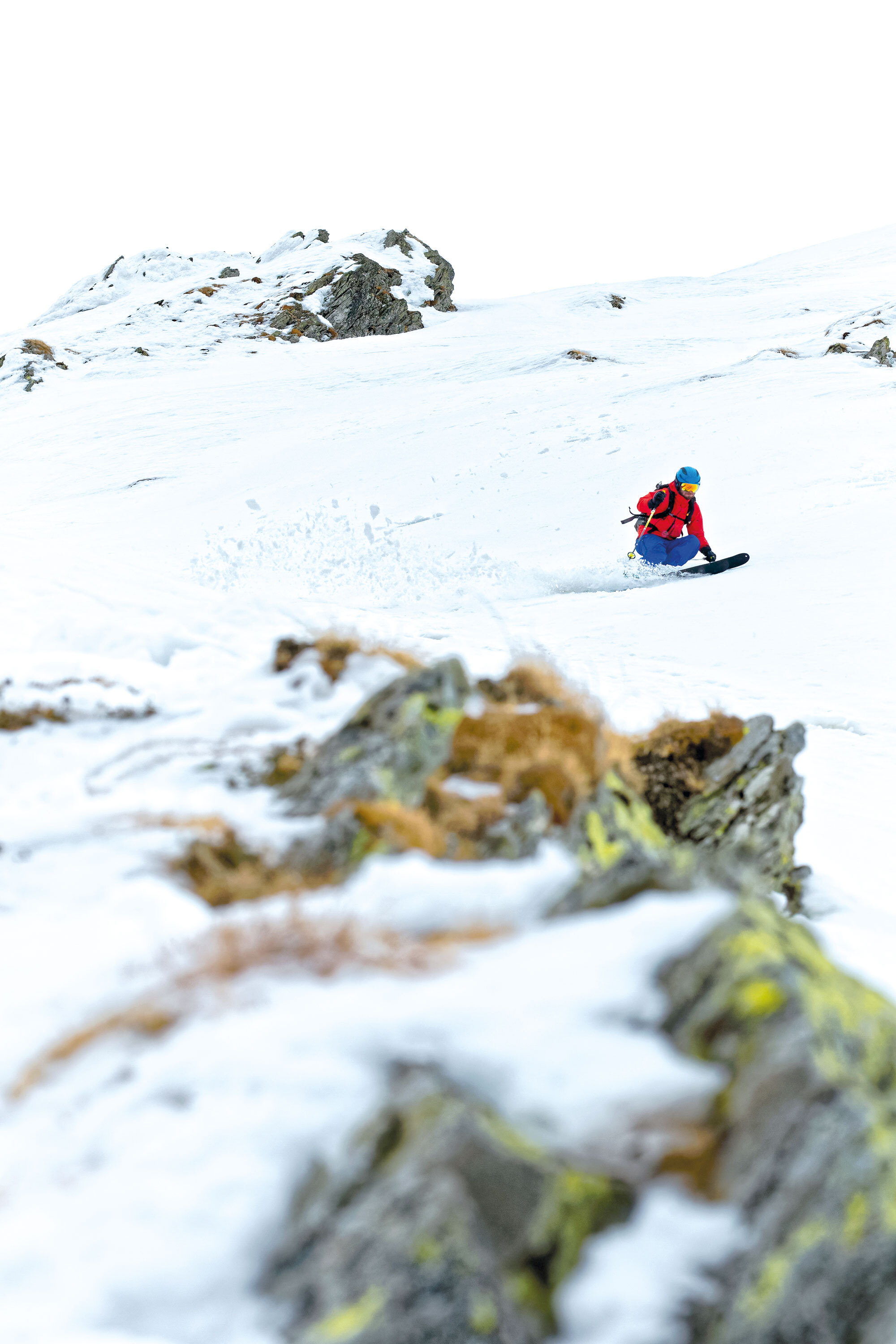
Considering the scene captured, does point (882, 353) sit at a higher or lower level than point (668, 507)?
higher

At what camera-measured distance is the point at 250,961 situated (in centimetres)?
215

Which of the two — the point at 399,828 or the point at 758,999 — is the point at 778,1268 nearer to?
the point at 758,999

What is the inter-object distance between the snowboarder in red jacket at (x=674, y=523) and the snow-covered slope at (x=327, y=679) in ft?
1.79

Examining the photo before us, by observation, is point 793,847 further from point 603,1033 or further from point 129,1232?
point 129,1232

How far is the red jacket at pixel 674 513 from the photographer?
11.9m

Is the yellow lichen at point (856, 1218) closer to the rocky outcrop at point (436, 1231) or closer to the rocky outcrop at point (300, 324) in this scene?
the rocky outcrop at point (436, 1231)

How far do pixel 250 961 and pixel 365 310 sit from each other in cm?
4304

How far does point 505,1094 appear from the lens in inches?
72.0

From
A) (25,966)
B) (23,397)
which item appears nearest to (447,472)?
(25,966)

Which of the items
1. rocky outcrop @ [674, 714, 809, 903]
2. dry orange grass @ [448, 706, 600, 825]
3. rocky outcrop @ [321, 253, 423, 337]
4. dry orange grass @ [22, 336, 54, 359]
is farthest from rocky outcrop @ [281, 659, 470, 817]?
rocky outcrop @ [321, 253, 423, 337]

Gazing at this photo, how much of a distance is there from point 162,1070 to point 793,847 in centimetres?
404

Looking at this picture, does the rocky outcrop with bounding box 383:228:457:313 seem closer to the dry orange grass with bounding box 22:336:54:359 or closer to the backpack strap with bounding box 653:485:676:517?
the dry orange grass with bounding box 22:336:54:359

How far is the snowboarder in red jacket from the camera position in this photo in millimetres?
11883

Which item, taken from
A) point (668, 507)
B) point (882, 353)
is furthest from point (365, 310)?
point (668, 507)
